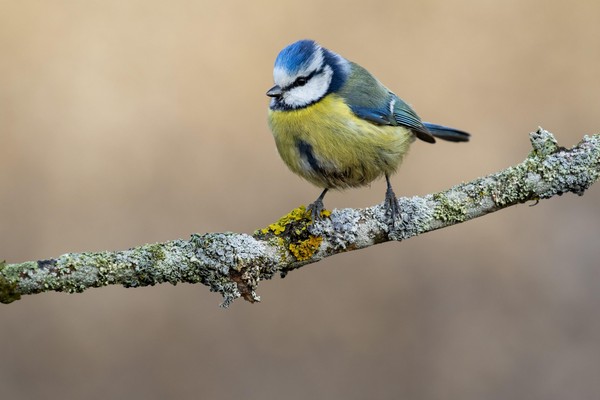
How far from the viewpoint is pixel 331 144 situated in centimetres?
276

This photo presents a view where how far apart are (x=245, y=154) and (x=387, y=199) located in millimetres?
1880

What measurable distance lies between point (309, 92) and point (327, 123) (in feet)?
0.43

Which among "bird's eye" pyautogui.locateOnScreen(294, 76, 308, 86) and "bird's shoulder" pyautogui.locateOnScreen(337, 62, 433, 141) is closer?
"bird's eye" pyautogui.locateOnScreen(294, 76, 308, 86)

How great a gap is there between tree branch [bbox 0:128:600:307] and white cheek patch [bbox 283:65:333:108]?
49cm

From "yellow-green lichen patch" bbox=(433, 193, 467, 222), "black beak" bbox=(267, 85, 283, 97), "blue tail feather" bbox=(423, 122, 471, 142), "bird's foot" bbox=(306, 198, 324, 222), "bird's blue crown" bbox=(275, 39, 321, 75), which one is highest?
"blue tail feather" bbox=(423, 122, 471, 142)

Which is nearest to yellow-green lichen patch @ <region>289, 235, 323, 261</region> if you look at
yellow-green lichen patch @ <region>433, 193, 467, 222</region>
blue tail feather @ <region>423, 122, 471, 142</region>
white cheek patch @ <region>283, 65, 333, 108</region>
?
yellow-green lichen patch @ <region>433, 193, 467, 222</region>

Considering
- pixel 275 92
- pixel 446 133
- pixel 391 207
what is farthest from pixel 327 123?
pixel 446 133

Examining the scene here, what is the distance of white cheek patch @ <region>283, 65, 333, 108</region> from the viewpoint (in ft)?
9.10

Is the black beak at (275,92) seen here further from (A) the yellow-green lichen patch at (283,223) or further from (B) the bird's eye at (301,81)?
(A) the yellow-green lichen patch at (283,223)

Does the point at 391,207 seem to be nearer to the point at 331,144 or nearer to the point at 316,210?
the point at 316,210

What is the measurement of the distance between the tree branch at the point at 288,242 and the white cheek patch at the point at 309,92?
0.49 metres

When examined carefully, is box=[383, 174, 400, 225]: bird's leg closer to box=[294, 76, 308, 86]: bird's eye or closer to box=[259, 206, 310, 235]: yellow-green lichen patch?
box=[259, 206, 310, 235]: yellow-green lichen patch

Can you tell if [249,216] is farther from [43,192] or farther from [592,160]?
[592,160]

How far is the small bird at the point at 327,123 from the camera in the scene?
9.04ft
